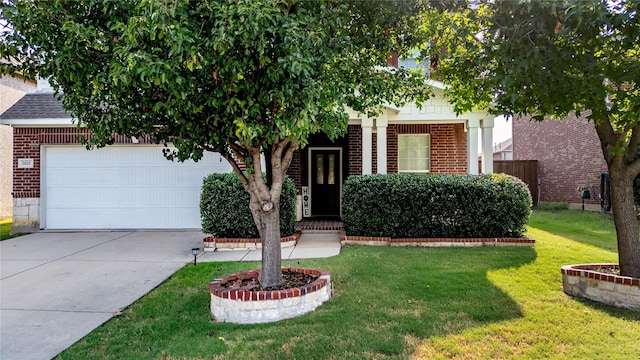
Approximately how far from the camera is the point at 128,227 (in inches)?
378

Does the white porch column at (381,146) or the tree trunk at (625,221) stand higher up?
the white porch column at (381,146)

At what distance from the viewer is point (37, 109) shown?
969 cm

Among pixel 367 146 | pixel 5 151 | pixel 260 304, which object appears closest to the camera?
pixel 260 304

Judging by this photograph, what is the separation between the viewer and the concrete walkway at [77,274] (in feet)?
12.5

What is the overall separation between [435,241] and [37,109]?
34.0 feet

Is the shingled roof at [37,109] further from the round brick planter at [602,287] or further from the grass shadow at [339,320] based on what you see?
the round brick planter at [602,287]

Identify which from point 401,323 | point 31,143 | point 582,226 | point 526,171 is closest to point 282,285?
point 401,323

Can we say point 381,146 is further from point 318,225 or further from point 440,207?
point 318,225

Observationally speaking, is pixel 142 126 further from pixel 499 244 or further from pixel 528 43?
pixel 499 244

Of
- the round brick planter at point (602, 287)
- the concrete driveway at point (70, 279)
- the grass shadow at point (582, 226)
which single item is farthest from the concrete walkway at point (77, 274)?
the grass shadow at point (582, 226)

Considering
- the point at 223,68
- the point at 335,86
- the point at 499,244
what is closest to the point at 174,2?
the point at 223,68

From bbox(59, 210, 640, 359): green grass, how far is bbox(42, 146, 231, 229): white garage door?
14.0 feet

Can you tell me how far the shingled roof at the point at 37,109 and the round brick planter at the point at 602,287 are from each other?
1078 centimetres

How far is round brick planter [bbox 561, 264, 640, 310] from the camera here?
4.06 meters
